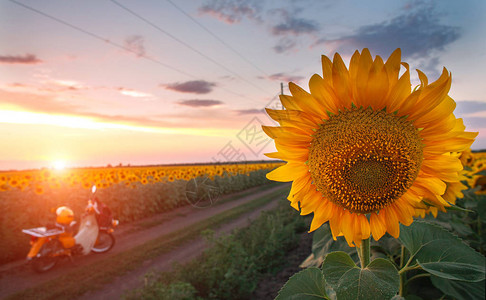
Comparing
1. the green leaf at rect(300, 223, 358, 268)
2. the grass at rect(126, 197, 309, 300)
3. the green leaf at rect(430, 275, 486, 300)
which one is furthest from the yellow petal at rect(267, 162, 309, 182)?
the grass at rect(126, 197, 309, 300)

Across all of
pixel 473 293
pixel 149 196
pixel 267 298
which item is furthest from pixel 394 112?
pixel 149 196

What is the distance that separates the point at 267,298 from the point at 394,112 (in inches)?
168

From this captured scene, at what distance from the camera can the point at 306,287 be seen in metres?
1.17

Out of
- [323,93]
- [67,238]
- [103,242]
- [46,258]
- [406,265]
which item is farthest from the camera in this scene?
[103,242]

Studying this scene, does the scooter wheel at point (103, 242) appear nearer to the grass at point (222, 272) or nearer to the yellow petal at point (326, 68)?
the grass at point (222, 272)

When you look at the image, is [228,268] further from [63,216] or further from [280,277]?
[63,216]

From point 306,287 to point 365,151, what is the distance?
511 mm

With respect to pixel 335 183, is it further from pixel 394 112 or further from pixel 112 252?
pixel 112 252

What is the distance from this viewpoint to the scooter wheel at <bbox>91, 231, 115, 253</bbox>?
894cm

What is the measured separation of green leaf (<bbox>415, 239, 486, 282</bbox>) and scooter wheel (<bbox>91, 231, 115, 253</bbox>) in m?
8.99

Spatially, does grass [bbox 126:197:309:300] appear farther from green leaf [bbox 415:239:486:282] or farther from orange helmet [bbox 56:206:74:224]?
green leaf [bbox 415:239:486:282]

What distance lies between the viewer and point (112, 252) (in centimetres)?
900

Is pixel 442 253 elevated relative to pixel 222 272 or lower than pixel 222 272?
elevated

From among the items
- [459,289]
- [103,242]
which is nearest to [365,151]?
[459,289]
